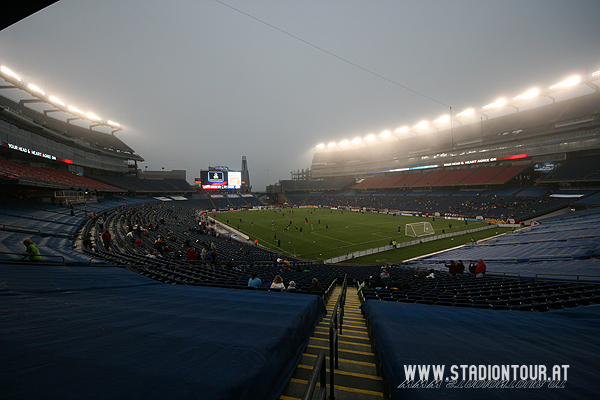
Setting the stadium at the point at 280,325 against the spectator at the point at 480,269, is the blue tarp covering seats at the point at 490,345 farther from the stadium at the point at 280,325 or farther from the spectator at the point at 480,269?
the spectator at the point at 480,269

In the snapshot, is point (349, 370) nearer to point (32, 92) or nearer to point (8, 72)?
point (8, 72)

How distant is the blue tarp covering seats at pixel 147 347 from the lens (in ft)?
5.97

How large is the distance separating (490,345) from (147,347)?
4.20 metres

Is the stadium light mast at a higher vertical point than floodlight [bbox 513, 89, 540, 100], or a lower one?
lower

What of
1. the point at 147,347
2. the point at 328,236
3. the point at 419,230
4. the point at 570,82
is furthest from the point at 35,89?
the point at 570,82

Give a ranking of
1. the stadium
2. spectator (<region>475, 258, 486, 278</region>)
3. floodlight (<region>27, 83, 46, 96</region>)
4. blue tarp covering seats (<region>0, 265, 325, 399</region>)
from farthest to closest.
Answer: floodlight (<region>27, 83, 46, 96</region>), spectator (<region>475, 258, 486, 278</region>), the stadium, blue tarp covering seats (<region>0, 265, 325, 399</region>)

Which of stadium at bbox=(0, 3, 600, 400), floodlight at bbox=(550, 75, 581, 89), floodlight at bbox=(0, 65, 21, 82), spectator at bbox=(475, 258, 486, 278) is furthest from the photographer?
floodlight at bbox=(550, 75, 581, 89)

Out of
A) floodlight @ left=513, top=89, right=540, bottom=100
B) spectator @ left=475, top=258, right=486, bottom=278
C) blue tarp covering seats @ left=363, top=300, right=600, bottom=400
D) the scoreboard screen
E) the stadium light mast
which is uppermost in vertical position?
floodlight @ left=513, top=89, right=540, bottom=100

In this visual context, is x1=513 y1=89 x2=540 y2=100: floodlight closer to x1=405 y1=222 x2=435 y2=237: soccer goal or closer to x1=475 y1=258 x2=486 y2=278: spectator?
x1=405 y1=222 x2=435 y2=237: soccer goal

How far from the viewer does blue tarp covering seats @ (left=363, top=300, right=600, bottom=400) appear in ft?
6.98

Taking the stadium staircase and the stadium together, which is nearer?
the stadium

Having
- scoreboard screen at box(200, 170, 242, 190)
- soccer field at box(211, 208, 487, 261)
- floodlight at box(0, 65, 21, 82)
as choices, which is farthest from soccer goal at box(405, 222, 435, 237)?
→ floodlight at box(0, 65, 21, 82)

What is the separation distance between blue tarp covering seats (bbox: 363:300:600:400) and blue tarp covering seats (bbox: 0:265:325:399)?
1293mm

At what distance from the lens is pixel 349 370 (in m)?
3.54
